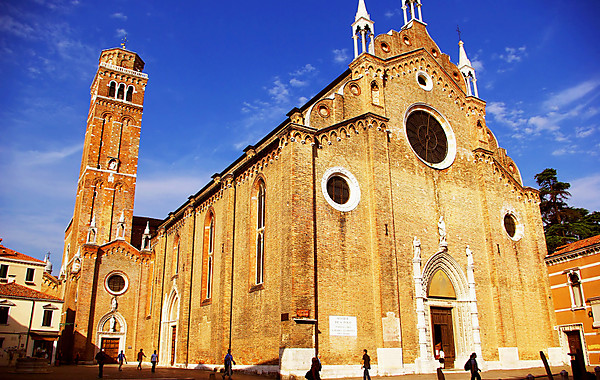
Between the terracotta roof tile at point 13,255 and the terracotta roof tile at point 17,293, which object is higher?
the terracotta roof tile at point 13,255

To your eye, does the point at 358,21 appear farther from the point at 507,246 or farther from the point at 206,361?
the point at 206,361

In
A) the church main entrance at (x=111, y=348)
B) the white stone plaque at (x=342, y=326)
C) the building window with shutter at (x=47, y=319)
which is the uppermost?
the building window with shutter at (x=47, y=319)

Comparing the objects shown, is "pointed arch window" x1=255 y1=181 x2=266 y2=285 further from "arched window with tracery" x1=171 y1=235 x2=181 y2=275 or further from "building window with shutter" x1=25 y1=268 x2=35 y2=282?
"building window with shutter" x1=25 y1=268 x2=35 y2=282

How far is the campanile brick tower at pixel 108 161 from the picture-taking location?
40156 mm

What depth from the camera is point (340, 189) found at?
19.9 m

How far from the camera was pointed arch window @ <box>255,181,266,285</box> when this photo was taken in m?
20.9

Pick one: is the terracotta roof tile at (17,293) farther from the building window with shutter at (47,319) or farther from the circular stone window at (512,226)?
the circular stone window at (512,226)

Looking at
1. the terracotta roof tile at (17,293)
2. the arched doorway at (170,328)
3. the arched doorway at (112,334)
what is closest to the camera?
the arched doorway at (170,328)

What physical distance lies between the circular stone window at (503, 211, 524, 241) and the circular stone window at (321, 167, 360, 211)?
10172mm

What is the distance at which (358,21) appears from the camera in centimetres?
2262

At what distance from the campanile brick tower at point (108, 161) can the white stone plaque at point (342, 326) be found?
24.7 meters

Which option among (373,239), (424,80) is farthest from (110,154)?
(373,239)

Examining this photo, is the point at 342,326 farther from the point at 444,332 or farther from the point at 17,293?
the point at 17,293

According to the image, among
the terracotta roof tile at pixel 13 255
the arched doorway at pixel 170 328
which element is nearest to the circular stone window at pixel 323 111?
the arched doorway at pixel 170 328
